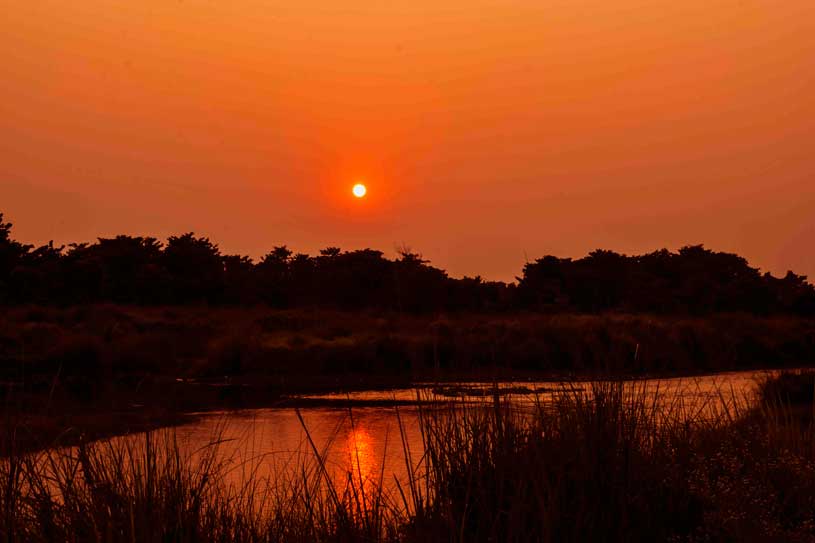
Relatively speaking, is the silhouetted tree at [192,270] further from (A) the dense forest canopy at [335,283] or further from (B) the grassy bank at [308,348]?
(B) the grassy bank at [308,348]

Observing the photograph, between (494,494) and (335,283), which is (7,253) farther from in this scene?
(494,494)

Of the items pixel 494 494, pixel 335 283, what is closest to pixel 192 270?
pixel 335 283

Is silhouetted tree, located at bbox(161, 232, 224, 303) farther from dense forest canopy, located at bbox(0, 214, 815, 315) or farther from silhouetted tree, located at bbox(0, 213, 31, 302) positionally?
silhouetted tree, located at bbox(0, 213, 31, 302)

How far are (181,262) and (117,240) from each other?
3.19 m

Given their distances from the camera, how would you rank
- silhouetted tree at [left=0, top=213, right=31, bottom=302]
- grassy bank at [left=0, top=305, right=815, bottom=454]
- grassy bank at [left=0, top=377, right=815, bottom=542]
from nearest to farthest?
grassy bank at [left=0, top=377, right=815, bottom=542]
grassy bank at [left=0, top=305, right=815, bottom=454]
silhouetted tree at [left=0, top=213, right=31, bottom=302]

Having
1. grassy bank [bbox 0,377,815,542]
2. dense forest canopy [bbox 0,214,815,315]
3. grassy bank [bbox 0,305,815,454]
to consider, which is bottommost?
grassy bank [bbox 0,377,815,542]

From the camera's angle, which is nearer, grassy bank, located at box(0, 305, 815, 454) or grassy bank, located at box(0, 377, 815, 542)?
grassy bank, located at box(0, 377, 815, 542)

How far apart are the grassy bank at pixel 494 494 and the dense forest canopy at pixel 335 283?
2918 cm

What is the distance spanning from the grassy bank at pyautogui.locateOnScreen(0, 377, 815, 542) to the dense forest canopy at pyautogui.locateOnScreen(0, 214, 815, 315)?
2918 centimetres

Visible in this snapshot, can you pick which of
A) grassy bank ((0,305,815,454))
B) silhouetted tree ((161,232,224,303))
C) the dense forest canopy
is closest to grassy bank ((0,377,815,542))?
grassy bank ((0,305,815,454))

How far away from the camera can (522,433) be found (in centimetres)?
538

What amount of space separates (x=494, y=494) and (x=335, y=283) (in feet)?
116

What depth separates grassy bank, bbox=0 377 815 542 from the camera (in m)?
4.05

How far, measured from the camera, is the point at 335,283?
132 feet
